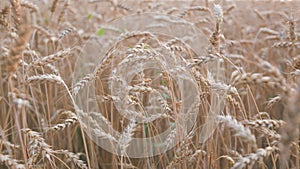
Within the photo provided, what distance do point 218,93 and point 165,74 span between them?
239mm

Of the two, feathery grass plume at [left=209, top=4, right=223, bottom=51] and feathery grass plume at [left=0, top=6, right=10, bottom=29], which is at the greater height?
feathery grass plume at [left=0, top=6, right=10, bottom=29]

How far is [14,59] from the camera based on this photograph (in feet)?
2.45

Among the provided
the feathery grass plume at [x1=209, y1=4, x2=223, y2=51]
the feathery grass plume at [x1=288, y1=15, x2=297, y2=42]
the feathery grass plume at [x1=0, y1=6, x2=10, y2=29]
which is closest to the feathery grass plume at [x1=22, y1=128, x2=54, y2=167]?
the feathery grass plume at [x1=0, y1=6, x2=10, y2=29]

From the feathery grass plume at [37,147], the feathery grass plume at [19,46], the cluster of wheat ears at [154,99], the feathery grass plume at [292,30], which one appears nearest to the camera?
the feathery grass plume at [19,46]

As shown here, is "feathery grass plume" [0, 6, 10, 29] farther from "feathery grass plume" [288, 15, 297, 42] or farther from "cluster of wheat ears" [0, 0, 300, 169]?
"feathery grass plume" [288, 15, 297, 42]

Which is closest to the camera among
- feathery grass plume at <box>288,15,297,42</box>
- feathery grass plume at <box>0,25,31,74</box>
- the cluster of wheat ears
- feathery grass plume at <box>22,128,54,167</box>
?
feathery grass plume at <box>0,25,31,74</box>

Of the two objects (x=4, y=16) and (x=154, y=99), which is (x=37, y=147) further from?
(x=154, y=99)

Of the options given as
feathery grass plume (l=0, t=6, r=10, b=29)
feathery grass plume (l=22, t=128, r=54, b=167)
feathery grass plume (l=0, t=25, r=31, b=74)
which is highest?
feathery grass plume (l=0, t=6, r=10, b=29)

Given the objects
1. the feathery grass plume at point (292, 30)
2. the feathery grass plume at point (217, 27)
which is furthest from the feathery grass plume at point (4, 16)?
the feathery grass plume at point (292, 30)

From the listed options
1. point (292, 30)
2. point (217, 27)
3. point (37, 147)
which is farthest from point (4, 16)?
point (292, 30)

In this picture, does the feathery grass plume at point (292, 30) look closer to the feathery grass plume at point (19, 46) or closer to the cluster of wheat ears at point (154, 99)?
the cluster of wheat ears at point (154, 99)

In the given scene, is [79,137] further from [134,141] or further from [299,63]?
[299,63]

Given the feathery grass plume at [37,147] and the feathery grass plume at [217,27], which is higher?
the feathery grass plume at [217,27]

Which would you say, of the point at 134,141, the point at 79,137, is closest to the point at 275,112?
the point at 134,141
